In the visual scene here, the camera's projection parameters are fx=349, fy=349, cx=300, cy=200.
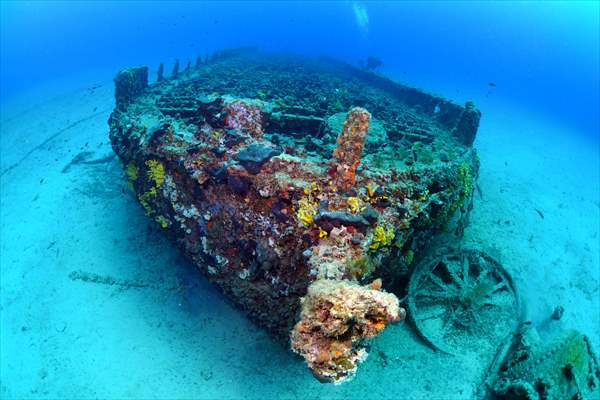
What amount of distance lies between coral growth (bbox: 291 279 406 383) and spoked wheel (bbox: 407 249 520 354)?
343 centimetres

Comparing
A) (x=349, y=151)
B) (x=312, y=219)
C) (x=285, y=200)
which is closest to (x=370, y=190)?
(x=349, y=151)

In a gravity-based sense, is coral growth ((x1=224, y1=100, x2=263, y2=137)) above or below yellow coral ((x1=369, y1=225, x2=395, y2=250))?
above

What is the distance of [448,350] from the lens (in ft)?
19.8

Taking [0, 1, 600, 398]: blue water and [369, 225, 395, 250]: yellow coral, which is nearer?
[369, 225, 395, 250]: yellow coral

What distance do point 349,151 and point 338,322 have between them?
228 centimetres

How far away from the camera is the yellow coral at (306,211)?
163 inches

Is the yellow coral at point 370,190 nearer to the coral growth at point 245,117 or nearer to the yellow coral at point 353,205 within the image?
the yellow coral at point 353,205

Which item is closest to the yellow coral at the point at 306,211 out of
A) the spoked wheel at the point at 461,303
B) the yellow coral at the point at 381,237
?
the yellow coral at the point at 381,237

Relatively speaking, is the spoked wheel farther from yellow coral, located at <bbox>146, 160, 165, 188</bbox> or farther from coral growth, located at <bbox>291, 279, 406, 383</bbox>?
yellow coral, located at <bbox>146, 160, 165, 188</bbox>

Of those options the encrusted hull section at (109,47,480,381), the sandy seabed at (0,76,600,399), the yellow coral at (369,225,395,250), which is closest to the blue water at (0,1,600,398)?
the sandy seabed at (0,76,600,399)

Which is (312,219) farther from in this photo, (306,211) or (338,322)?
(338,322)

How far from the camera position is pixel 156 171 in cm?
579

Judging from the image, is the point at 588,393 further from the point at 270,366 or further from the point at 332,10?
the point at 332,10

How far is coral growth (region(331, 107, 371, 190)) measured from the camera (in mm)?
4398
